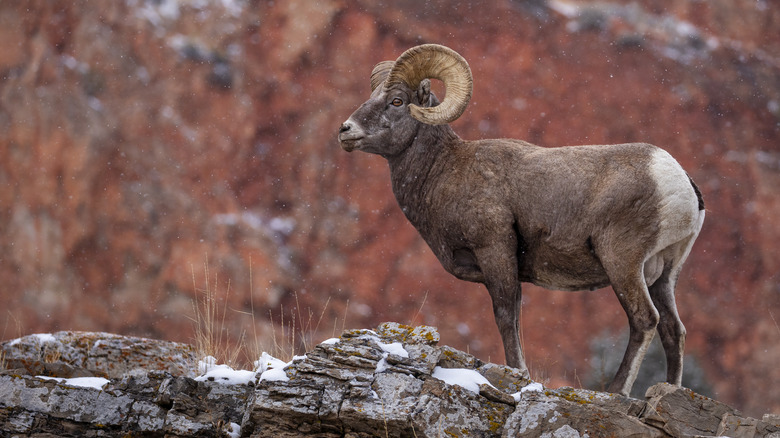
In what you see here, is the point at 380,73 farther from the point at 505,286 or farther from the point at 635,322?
the point at 635,322

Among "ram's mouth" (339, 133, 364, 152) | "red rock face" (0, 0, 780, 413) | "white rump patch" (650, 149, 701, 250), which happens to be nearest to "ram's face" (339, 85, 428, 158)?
"ram's mouth" (339, 133, 364, 152)

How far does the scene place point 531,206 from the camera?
6.38 m

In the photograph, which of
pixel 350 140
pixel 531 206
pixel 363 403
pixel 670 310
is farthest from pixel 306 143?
pixel 363 403

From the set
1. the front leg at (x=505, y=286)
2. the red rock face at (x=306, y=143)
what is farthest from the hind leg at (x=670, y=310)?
the red rock face at (x=306, y=143)

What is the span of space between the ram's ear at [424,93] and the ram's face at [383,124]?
19 mm

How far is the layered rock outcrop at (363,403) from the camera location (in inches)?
197

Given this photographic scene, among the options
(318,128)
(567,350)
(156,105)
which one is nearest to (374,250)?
(318,128)

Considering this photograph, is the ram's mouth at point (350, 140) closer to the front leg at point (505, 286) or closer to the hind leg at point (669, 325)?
the front leg at point (505, 286)

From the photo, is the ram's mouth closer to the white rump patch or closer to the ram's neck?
the ram's neck

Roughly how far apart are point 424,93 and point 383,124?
472mm

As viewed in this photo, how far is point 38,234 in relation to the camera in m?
17.4

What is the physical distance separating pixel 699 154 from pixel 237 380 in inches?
511

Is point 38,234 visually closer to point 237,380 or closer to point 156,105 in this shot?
point 156,105

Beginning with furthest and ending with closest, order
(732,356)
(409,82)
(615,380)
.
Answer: (732,356), (409,82), (615,380)
